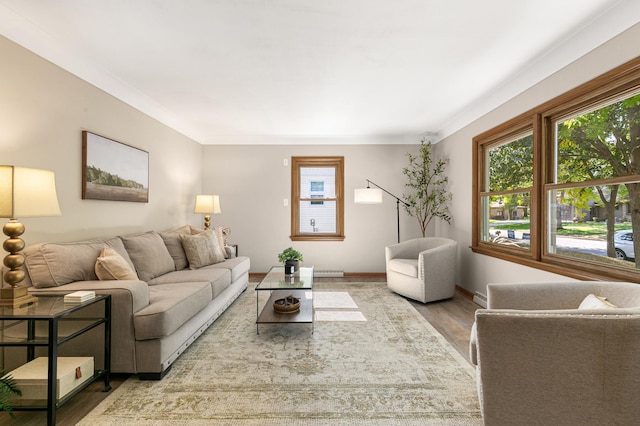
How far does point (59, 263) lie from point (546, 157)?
416 centimetres

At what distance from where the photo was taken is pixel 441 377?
7.13ft

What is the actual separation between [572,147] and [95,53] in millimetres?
4212

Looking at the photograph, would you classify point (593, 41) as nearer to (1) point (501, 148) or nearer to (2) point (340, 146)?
(1) point (501, 148)

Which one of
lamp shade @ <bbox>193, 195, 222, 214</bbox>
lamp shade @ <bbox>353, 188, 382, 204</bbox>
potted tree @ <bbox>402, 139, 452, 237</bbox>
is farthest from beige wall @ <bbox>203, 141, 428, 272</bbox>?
lamp shade @ <bbox>193, 195, 222, 214</bbox>

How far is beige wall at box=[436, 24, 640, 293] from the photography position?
2.15m

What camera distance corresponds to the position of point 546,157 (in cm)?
286

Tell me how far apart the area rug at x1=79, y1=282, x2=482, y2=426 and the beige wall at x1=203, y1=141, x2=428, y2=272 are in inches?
93.7

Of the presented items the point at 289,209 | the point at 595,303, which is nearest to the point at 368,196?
the point at 289,209

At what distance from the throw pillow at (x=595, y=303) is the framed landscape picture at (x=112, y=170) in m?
3.86

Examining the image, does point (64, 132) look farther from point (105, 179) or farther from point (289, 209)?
point (289, 209)

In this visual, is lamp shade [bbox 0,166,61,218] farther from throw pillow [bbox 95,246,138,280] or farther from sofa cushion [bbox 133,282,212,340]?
sofa cushion [bbox 133,282,212,340]

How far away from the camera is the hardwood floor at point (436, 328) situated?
5.74ft

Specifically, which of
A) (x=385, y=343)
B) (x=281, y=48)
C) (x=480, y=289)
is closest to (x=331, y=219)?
(x=480, y=289)

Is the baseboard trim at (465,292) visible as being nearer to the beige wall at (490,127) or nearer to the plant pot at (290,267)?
the beige wall at (490,127)
